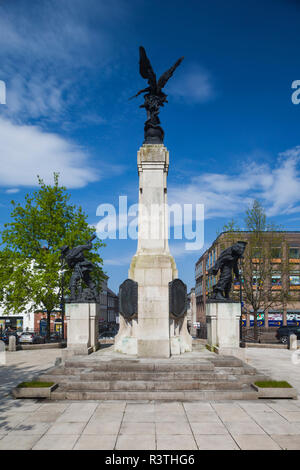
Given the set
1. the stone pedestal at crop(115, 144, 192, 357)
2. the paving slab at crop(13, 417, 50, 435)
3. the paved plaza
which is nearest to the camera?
the paved plaza

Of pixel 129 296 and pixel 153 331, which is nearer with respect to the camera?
pixel 153 331

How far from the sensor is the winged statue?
52.0ft

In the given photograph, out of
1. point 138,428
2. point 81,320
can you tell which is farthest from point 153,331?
point 138,428

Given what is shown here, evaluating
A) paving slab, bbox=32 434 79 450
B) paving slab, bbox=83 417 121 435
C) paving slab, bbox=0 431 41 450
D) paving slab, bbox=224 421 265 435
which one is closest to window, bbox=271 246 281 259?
paving slab, bbox=224 421 265 435

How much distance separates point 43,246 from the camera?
30.2m

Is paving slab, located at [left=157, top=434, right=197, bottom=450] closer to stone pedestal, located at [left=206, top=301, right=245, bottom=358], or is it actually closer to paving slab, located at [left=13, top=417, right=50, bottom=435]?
paving slab, located at [left=13, top=417, right=50, bottom=435]

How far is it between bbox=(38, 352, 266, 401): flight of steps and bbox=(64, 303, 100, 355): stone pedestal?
2.53 m

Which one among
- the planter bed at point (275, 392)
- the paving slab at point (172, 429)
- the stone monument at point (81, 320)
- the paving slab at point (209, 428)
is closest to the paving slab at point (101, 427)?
the paving slab at point (172, 429)

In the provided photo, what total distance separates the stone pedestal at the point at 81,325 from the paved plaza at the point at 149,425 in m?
4.40

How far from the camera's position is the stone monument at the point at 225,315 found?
14695 mm

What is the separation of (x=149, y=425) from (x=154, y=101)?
13204mm

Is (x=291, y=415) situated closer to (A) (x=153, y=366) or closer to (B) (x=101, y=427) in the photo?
(A) (x=153, y=366)

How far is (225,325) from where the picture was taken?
48.8 feet
